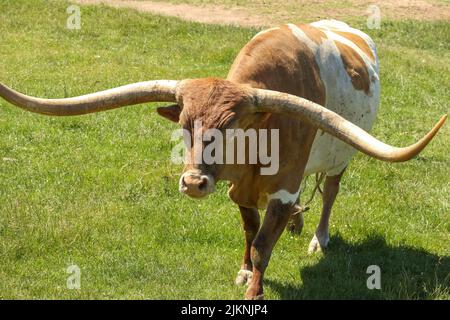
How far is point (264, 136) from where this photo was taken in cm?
652

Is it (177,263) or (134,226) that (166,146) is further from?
(177,263)

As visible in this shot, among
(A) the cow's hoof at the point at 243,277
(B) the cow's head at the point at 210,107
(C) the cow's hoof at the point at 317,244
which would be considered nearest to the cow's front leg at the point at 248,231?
(A) the cow's hoof at the point at 243,277

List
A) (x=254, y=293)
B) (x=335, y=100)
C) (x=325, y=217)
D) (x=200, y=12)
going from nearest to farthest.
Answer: (x=254, y=293) → (x=335, y=100) → (x=325, y=217) → (x=200, y=12)

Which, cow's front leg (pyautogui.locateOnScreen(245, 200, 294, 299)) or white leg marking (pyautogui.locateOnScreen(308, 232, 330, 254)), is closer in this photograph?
cow's front leg (pyautogui.locateOnScreen(245, 200, 294, 299))

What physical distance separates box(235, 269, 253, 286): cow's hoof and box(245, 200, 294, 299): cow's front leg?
0.50 m

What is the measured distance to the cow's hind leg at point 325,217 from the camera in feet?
27.0

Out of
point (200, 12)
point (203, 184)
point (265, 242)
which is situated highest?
point (203, 184)

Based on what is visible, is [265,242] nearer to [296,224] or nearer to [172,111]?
[172,111]

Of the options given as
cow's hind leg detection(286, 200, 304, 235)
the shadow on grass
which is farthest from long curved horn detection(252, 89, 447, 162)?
cow's hind leg detection(286, 200, 304, 235)

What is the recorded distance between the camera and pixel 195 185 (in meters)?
5.73

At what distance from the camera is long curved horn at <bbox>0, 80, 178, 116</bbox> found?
638cm

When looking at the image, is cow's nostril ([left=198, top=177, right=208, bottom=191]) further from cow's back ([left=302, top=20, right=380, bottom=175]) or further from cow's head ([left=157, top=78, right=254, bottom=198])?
cow's back ([left=302, top=20, right=380, bottom=175])

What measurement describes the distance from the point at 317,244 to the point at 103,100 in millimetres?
2837

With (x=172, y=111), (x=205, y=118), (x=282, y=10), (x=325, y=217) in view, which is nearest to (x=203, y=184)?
(x=205, y=118)
